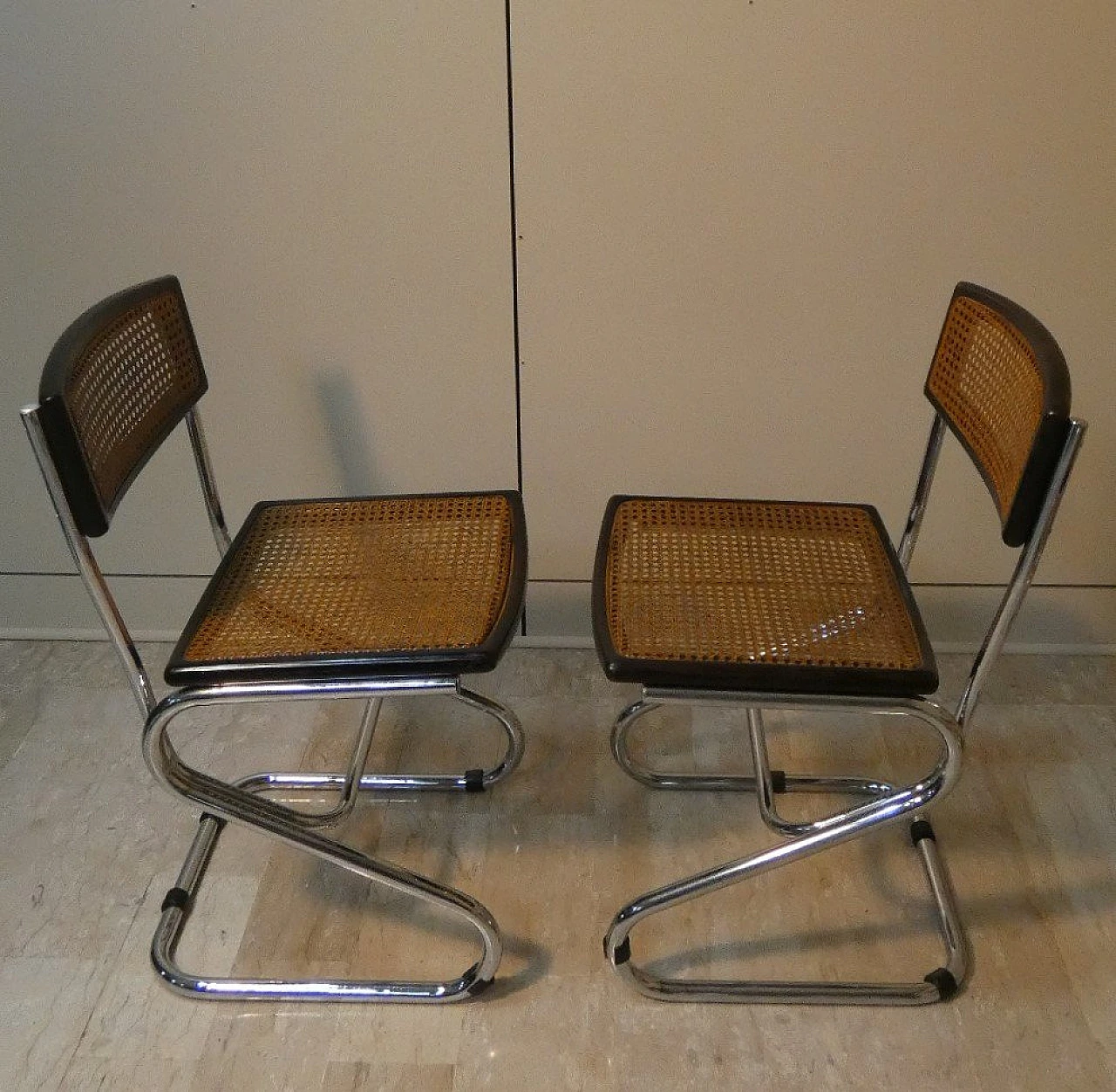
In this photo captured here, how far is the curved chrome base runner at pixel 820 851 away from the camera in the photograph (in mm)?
1120

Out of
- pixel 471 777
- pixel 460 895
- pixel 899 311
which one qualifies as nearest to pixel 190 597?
pixel 471 777

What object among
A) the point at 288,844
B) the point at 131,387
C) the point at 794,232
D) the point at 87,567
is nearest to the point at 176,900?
the point at 288,844

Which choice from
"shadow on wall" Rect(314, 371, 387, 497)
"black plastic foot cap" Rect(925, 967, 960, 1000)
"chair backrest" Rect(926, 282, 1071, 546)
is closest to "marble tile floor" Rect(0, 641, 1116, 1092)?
"black plastic foot cap" Rect(925, 967, 960, 1000)

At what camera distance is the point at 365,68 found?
1.45 metres

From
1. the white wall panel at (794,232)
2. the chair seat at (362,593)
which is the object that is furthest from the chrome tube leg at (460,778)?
the white wall panel at (794,232)

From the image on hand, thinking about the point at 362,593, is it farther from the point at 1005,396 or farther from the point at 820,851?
the point at 1005,396

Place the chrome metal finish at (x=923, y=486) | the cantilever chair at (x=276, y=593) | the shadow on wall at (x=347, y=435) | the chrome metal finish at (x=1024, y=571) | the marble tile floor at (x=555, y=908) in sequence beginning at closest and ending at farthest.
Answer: the chrome metal finish at (x=1024, y=571)
the cantilever chair at (x=276, y=593)
the marble tile floor at (x=555, y=908)
the chrome metal finish at (x=923, y=486)
the shadow on wall at (x=347, y=435)

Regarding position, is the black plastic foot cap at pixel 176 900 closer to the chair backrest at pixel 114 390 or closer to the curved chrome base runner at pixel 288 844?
the curved chrome base runner at pixel 288 844

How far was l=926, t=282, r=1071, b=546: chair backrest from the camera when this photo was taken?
100cm

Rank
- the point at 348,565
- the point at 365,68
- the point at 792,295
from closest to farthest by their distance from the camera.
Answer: the point at 348,565, the point at 365,68, the point at 792,295

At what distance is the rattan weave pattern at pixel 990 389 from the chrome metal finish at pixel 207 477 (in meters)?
1.00

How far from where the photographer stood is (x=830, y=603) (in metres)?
1.26

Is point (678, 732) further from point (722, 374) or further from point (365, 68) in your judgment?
point (365, 68)

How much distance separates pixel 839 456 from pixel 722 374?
257mm
